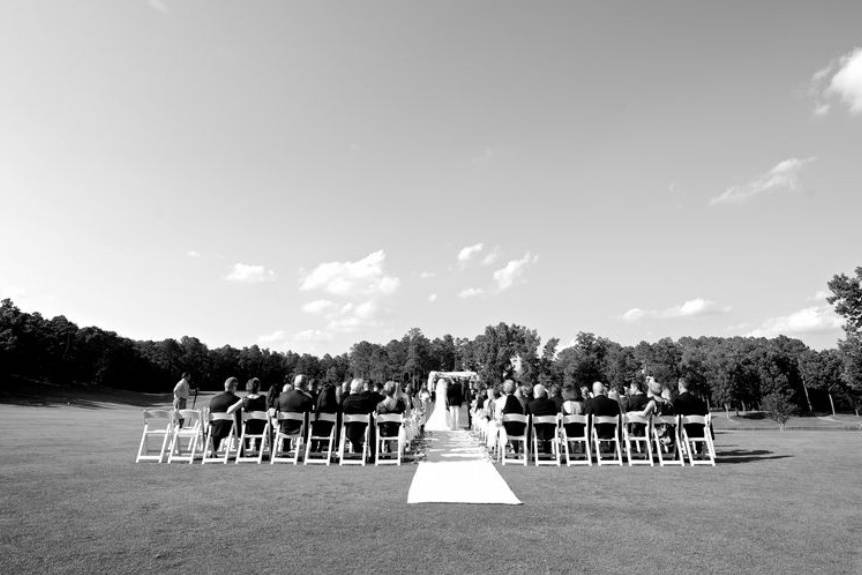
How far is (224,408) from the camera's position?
34.6 feet

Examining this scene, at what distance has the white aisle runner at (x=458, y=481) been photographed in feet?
22.1

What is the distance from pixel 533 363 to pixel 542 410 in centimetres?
9062

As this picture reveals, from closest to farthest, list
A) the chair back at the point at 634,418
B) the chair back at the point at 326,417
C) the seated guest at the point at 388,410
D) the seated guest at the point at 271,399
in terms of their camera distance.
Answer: the chair back at the point at 326,417, the chair back at the point at 634,418, the seated guest at the point at 388,410, the seated guest at the point at 271,399

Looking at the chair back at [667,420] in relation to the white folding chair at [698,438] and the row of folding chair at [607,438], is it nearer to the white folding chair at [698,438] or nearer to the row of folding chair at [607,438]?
the row of folding chair at [607,438]

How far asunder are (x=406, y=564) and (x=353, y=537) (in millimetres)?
956

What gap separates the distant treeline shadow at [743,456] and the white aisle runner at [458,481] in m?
5.55

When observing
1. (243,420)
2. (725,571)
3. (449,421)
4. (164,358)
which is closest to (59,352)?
(164,358)

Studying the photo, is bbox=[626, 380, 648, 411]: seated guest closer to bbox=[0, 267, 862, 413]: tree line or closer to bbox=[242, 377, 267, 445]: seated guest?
bbox=[242, 377, 267, 445]: seated guest

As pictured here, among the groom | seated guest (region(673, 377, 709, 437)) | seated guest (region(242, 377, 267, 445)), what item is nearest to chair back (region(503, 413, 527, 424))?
seated guest (region(673, 377, 709, 437))

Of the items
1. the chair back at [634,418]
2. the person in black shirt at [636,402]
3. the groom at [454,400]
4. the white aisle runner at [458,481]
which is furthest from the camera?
the groom at [454,400]

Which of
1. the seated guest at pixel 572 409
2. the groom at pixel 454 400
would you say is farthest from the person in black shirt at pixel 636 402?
the groom at pixel 454 400

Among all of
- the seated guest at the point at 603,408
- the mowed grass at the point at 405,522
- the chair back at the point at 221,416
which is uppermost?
the seated guest at the point at 603,408

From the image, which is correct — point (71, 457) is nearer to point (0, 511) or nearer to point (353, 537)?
point (0, 511)

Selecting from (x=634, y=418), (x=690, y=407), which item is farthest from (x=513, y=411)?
(x=690, y=407)
